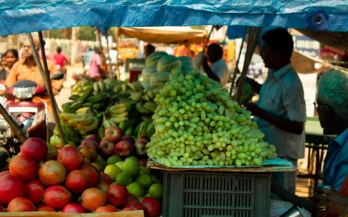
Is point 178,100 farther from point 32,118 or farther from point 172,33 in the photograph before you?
point 172,33

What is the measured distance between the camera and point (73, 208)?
2.42 metres

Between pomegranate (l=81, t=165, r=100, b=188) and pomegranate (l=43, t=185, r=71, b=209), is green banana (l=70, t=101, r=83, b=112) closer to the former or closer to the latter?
pomegranate (l=81, t=165, r=100, b=188)

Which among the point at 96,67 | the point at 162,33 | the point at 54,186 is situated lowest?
the point at 96,67

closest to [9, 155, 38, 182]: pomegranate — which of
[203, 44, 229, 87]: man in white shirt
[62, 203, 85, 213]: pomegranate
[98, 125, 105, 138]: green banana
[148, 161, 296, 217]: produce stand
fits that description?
[62, 203, 85, 213]: pomegranate

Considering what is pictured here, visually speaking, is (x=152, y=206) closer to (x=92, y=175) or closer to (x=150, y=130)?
(x=92, y=175)

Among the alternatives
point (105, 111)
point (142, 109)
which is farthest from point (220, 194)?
point (105, 111)

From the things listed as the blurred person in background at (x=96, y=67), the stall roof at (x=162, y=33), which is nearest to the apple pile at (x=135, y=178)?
the stall roof at (x=162, y=33)

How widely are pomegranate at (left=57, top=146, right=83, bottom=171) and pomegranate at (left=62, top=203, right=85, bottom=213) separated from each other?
22 cm

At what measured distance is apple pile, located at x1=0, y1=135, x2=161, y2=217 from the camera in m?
2.39

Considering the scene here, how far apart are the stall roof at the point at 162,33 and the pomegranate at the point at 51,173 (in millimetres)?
8650

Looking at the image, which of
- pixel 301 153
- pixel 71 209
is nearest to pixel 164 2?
pixel 71 209

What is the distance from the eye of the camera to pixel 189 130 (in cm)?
261

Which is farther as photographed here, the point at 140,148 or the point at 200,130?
the point at 140,148

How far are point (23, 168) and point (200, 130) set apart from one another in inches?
36.2
